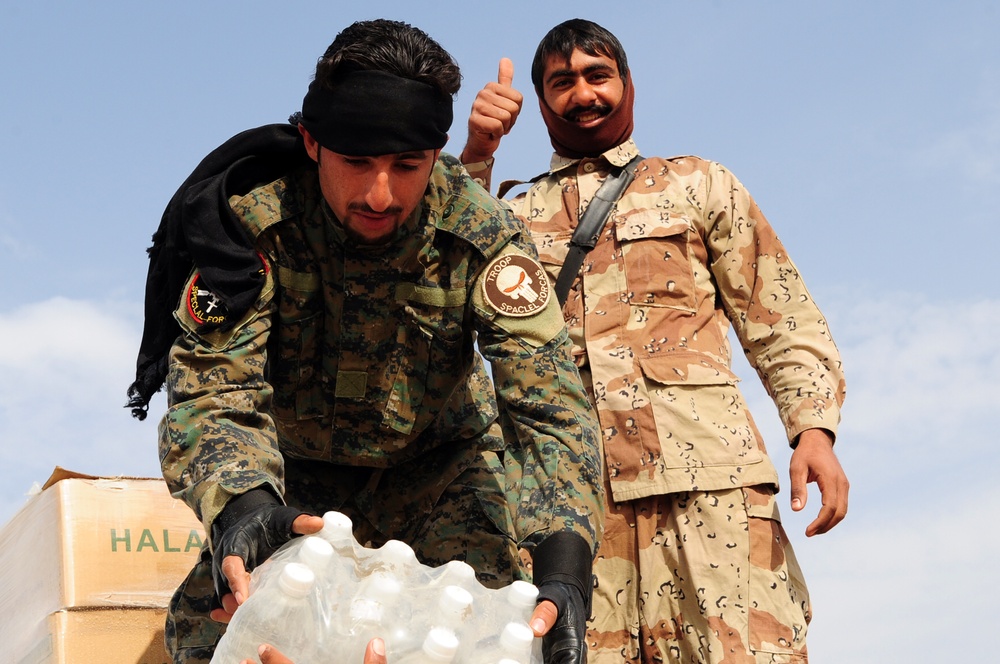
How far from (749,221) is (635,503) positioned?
115 cm

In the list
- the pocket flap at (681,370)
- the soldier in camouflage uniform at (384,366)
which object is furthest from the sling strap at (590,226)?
the soldier in camouflage uniform at (384,366)

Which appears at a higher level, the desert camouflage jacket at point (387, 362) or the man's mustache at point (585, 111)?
the man's mustache at point (585, 111)

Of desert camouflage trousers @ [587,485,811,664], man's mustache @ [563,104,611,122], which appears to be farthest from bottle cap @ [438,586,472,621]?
man's mustache @ [563,104,611,122]

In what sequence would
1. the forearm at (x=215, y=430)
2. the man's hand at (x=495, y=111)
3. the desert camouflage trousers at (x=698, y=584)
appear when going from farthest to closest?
the man's hand at (x=495, y=111)
the desert camouflage trousers at (x=698, y=584)
the forearm at (x=215, y=430)

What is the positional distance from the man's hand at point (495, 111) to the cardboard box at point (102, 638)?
6.86ft

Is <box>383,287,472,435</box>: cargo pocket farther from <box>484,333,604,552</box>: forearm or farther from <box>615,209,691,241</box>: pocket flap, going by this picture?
<box>615,209,691,241</box>: pocket flap

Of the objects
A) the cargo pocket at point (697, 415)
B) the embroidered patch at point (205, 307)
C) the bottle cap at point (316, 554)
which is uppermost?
the embroidered patch at point (205, 307)

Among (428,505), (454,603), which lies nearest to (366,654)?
(454,603)

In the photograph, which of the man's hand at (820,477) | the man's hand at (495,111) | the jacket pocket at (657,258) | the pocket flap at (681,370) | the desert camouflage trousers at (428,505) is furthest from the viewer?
the man's hand at (495,111)

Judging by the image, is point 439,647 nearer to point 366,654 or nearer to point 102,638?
point 366,654

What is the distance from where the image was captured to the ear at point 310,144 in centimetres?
372

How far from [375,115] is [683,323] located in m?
1.54

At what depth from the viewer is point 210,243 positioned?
11.6 ft

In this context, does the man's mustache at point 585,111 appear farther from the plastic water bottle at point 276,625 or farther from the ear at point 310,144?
the plastic water bottle at point 276,625
